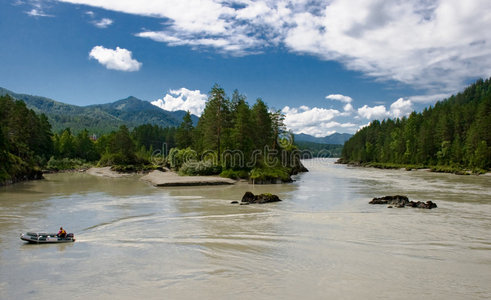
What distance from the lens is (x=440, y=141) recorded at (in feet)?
341

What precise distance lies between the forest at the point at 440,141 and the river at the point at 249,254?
69.4 metres

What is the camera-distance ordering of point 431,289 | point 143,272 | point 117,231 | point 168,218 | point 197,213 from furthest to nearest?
point 197,213 < point 168,218 < point 117,231 < point 143,272 < point 431,289

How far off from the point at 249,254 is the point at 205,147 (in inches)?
1954

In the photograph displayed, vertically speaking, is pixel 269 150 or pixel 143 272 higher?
pixel 269 150

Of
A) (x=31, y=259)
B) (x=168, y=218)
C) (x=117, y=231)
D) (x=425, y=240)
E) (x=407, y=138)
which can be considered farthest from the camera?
(x=407, y=138)

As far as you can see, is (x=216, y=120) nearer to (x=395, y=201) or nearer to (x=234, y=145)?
→ (x=234, y=145)

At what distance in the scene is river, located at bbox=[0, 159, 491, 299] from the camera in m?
10.5

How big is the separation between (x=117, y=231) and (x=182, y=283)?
30.8ft

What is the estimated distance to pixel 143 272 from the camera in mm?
11984

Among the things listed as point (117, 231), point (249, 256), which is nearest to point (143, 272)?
point (249, 256)

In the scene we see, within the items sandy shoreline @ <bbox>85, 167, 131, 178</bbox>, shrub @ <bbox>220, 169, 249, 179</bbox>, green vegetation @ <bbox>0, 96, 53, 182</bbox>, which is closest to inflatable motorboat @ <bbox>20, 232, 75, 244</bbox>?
green vegetation @ <bbox>0, 96, 53, 182</bbox>

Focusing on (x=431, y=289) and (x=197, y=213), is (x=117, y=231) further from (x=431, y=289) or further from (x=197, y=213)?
(x=431, y=289)

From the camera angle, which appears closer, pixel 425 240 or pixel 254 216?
pixel 425 240

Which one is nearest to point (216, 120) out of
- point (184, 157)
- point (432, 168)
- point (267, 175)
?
point (184, 157)
